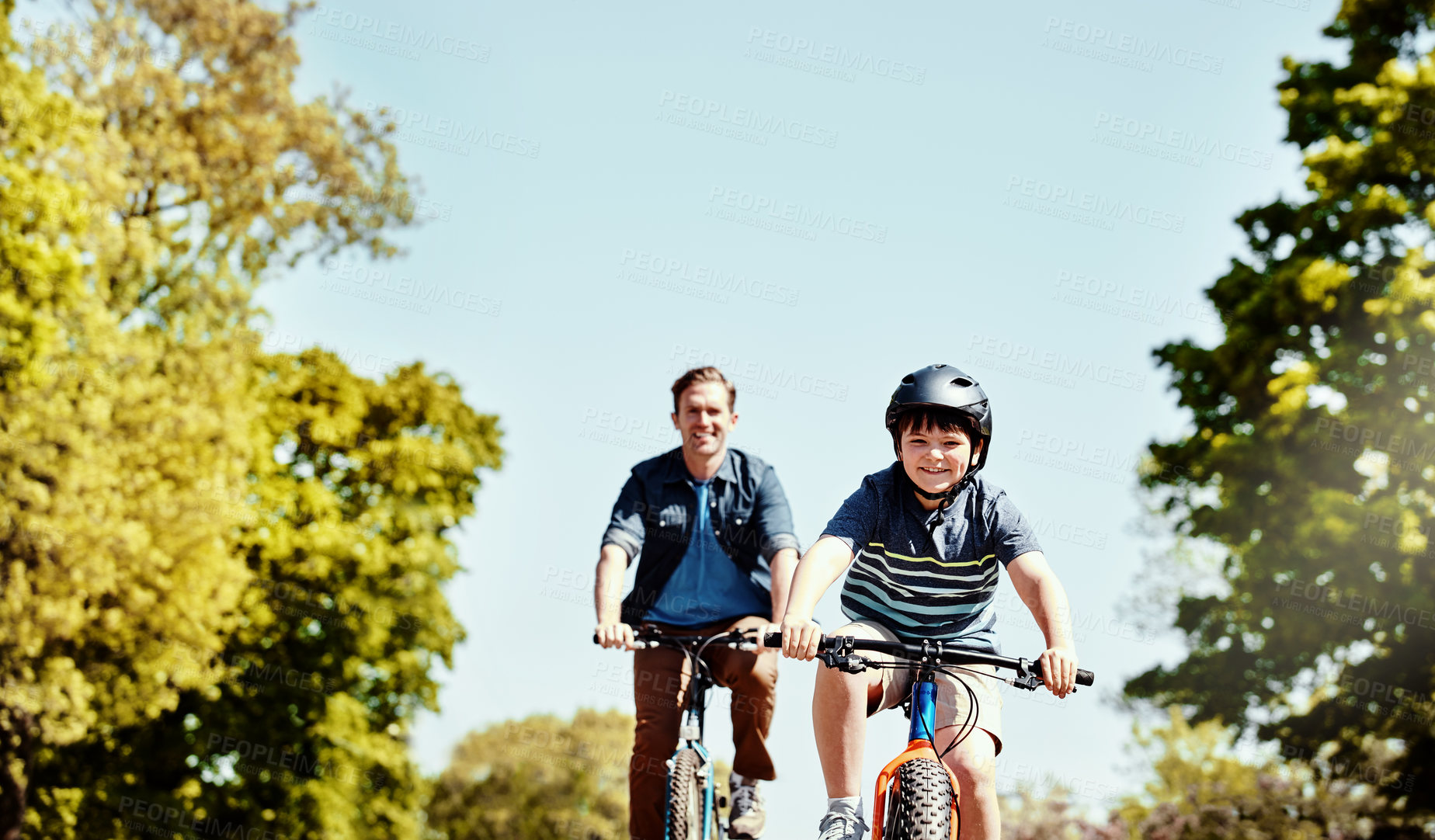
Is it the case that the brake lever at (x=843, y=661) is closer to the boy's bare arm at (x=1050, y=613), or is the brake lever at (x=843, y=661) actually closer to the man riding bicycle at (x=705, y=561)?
the boy's bare arm at (x=1050, y=613)

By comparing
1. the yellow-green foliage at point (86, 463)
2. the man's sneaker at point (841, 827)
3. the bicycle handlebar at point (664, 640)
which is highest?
the yellow-green foliage at point (86, 463)

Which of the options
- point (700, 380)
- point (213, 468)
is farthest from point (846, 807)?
point (213, 468)

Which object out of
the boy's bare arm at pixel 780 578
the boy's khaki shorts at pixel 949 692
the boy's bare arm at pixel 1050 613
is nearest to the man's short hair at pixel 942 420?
the boy's bare arm at pixel 1050 613

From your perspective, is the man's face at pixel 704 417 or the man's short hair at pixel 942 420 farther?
the man's face at pixel 704 417

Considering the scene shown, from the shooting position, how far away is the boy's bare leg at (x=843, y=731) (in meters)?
4.05

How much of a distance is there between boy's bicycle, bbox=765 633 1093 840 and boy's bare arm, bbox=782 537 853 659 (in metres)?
0.06

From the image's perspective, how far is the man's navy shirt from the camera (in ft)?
19.6

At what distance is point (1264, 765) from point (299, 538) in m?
16.2

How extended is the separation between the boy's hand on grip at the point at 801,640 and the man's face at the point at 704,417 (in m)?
2.28

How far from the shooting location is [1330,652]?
15.6 m

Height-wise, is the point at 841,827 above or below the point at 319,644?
below

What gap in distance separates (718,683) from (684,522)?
850mm

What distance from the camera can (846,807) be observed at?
400cm

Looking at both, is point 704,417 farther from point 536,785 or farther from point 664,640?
point 536,785
